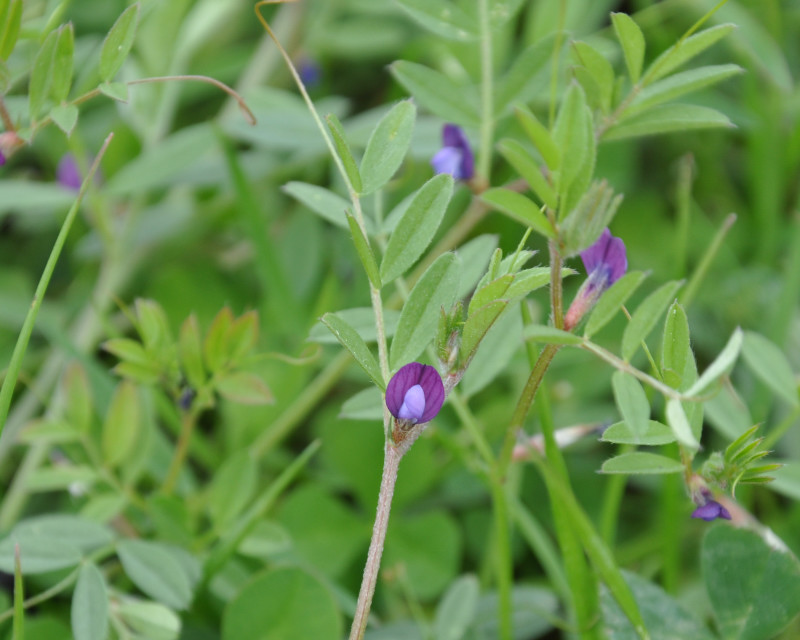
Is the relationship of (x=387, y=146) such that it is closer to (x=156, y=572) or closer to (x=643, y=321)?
(x=643, y=321)

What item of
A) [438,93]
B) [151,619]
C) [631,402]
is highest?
[438,93]

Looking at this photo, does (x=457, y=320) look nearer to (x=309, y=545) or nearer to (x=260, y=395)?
(x=260, y=395)

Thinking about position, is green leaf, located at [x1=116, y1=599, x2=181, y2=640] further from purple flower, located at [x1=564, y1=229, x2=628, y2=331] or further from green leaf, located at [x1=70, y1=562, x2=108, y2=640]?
purple flower, located at [x1=564, y1=229, x2=628, y2=331]

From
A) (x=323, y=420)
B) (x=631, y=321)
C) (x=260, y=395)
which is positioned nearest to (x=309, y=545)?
(x=323, y=420)

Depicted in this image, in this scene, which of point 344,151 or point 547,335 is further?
point 344,151

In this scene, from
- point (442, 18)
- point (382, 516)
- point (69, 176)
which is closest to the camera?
point (382, 516)

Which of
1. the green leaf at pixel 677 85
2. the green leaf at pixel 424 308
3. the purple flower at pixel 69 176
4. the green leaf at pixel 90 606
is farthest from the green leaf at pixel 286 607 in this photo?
the purple flower at pixel 69 176

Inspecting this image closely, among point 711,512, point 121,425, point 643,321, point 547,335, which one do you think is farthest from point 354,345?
point 121,425
